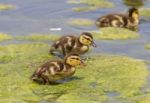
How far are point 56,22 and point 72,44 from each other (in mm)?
1559

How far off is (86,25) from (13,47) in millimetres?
1493

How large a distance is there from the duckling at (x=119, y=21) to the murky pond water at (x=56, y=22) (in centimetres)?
11

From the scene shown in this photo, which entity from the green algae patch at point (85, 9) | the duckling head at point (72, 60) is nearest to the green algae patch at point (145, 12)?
the green algae patch at point (85, 9)

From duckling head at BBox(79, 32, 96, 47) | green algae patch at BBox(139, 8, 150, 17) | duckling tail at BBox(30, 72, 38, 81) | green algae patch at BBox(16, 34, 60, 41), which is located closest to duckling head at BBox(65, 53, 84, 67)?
duckling tail at BBox(30, 72, 38, 81)

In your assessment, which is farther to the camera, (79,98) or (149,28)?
(149,28)

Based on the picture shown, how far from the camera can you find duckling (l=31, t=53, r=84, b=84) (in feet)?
21.7

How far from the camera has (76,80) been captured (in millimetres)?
6836

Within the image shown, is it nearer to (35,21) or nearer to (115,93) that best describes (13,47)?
(35,21)

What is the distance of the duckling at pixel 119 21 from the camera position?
8953 millimetres

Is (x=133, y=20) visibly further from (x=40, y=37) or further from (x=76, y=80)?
(x=76, y=80)

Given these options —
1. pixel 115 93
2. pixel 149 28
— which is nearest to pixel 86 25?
pixel 149 28

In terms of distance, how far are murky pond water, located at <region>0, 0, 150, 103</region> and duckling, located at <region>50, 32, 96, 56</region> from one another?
0.65 feet

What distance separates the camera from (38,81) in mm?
6660

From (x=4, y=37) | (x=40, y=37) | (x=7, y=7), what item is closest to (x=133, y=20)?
(x=40, y=37)
